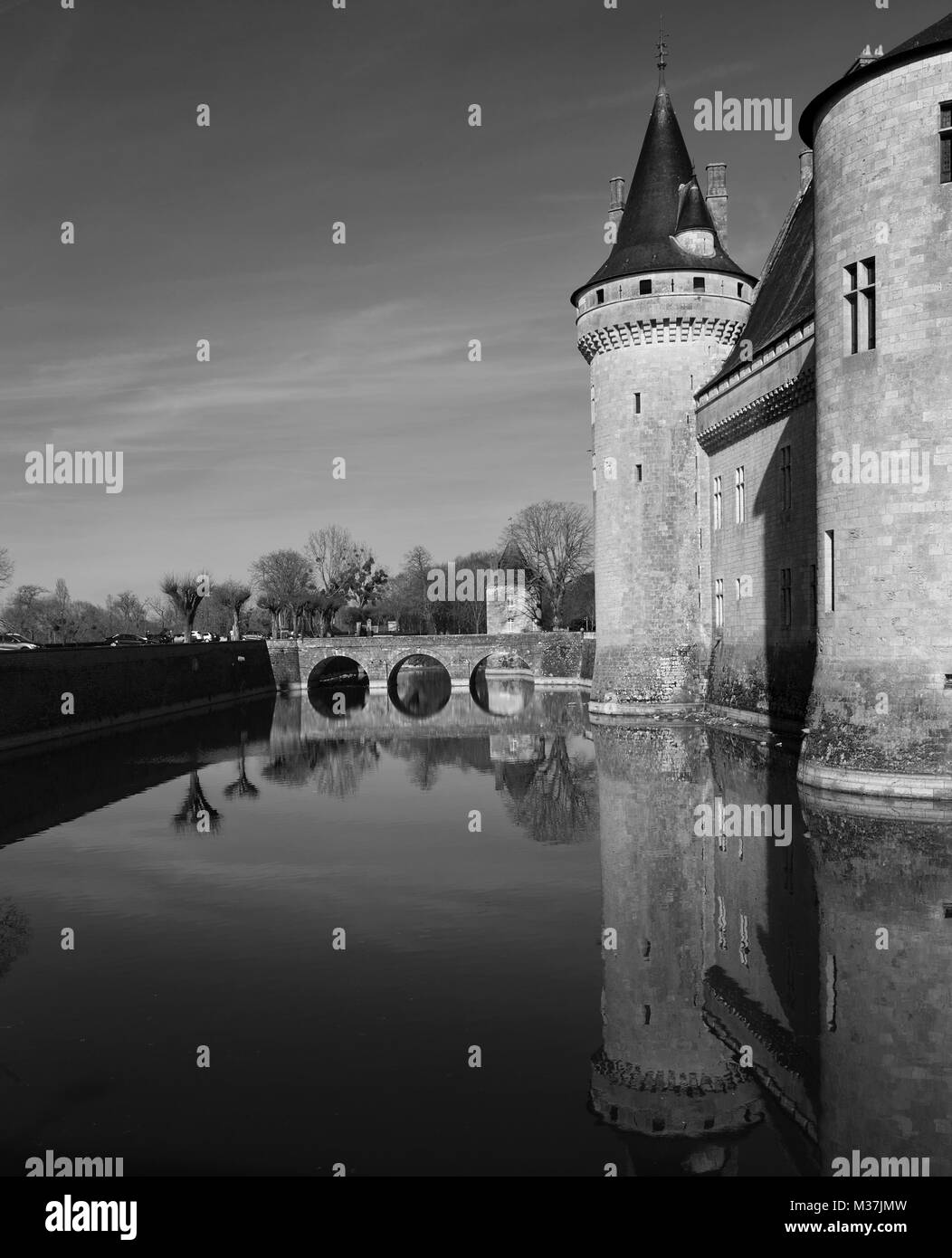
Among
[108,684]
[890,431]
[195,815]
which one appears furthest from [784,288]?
[108,684]

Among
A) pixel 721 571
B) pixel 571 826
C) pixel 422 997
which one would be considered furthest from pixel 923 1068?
pixel 721 571

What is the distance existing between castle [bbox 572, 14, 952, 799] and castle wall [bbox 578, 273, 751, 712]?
0.06 meters

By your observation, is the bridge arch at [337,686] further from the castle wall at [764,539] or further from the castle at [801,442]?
the castle wall at [764,539]

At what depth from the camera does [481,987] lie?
26.3 ft

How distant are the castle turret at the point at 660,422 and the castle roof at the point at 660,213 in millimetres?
48

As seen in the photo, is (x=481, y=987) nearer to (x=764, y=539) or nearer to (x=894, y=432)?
(x=894, y=432)

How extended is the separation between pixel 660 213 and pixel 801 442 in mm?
10172

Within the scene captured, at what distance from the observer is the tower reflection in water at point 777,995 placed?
18.3 ft

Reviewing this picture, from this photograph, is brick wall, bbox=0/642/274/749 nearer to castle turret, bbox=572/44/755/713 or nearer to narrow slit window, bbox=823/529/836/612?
castle turret, bbox=572/44/755/713

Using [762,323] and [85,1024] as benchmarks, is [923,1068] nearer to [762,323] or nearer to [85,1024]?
[85,1024]

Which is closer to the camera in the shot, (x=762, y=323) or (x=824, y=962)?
(x=824, y=962)

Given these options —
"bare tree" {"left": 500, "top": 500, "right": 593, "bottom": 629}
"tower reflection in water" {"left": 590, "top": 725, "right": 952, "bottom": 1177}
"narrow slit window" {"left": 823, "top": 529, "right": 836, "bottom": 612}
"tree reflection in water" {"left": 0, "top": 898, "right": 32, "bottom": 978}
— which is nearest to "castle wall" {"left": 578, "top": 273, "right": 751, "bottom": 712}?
"narrow slit window" {"left": 823, "top": 529, "right": 836, "bottom": 612}
